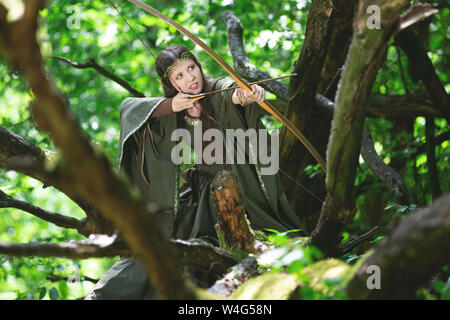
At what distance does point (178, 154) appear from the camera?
323 centimetres

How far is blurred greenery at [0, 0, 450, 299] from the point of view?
4551 mm

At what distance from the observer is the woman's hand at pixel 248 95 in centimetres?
289

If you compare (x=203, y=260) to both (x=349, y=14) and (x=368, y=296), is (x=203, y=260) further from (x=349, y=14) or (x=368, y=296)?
(x=349, y=14)

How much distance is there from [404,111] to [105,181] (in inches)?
140

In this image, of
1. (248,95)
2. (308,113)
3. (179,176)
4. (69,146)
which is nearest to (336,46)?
(308,113)

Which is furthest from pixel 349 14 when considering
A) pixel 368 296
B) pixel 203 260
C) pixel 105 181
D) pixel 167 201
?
pixel 105 181

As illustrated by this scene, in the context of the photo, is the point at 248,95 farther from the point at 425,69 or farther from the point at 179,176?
the point at 425,69

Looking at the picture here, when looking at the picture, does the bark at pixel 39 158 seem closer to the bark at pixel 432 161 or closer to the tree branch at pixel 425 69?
the bark at pixel 432 161

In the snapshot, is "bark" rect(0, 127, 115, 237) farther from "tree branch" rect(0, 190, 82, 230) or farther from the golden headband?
the golden headband

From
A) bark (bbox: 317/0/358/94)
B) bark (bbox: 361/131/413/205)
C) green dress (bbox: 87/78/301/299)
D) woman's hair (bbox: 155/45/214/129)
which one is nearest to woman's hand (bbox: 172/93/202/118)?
green dress (bbox: 87/78/301/299)

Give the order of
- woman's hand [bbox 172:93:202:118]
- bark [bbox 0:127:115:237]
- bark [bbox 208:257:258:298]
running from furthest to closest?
woman's hand [bbox 172:93:202:118] < bark [bbox 0:127:115:237] < bark [bbox 208:257:258:298]

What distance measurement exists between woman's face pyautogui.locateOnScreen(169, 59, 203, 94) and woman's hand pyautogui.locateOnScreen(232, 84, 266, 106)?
0.94ft

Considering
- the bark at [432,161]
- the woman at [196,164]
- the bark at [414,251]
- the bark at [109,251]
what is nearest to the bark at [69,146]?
the bark at [109,251]

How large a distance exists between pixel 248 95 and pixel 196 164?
66 centimetres
